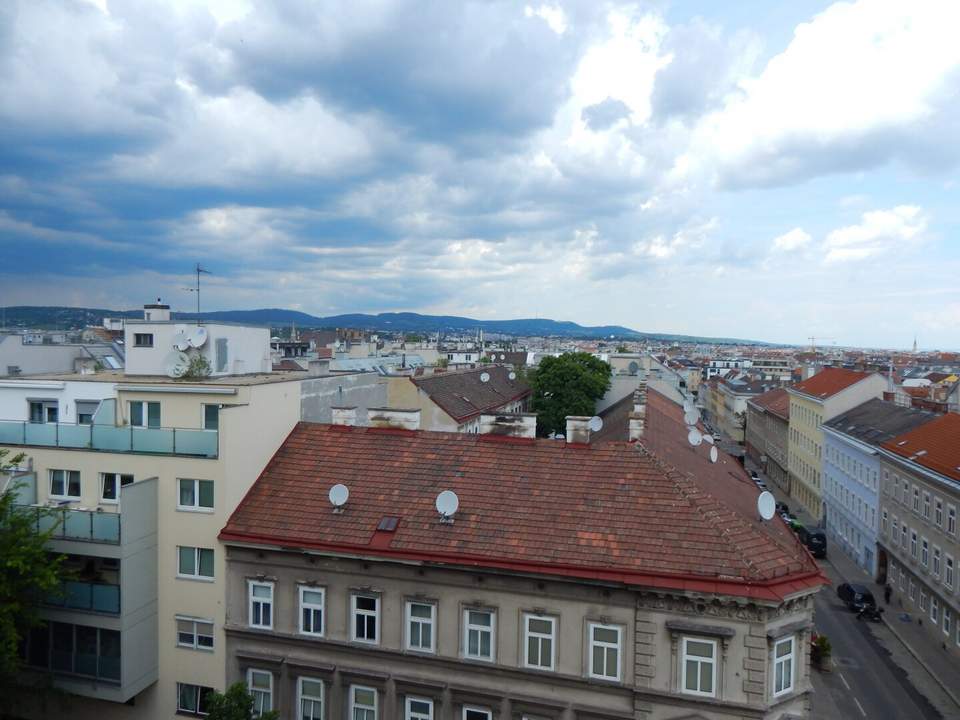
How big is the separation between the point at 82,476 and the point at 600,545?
1714 centimetres

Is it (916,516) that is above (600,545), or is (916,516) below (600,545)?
below

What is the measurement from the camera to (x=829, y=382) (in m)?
68.8

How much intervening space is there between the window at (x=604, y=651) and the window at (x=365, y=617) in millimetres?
6311

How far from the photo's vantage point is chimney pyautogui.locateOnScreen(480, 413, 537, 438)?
26078mm

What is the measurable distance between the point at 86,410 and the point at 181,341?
4278 millimetres

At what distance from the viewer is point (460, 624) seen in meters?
19.9

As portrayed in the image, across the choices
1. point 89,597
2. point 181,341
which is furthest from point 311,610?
point 181,341

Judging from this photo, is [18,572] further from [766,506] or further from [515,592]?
[766,506]

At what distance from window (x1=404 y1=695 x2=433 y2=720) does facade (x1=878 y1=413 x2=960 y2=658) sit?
2931 centimetres

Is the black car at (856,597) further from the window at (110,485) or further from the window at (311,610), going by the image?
the window at (110,485)

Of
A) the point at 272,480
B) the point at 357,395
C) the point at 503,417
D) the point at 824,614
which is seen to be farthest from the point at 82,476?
the point at 824,614

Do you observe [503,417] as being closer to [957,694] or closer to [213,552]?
[213,552]

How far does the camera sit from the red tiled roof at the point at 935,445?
126 feet

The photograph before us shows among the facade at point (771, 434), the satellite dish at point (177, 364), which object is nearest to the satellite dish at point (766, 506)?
the satellite dish at point (177, 364)
